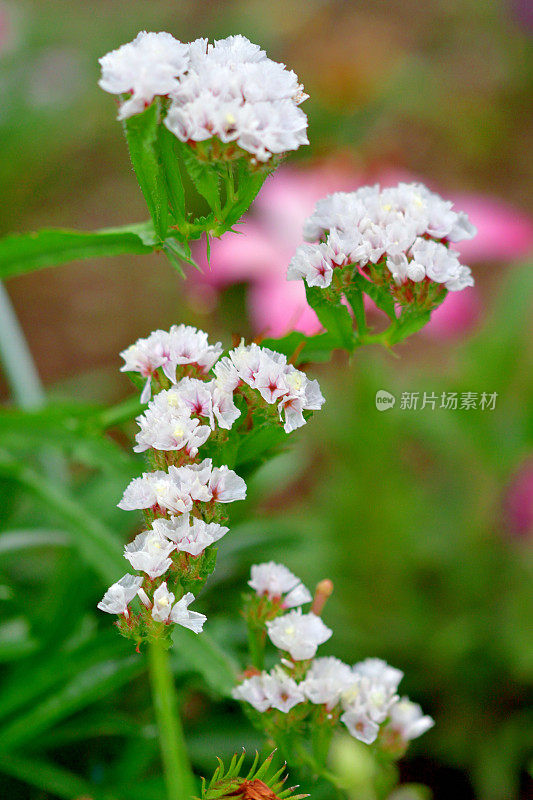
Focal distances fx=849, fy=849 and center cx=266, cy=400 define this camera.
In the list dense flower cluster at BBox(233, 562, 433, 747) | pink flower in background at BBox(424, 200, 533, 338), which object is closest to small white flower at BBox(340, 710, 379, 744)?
dense flower cluster at BBox(233, 562, 433, 747)

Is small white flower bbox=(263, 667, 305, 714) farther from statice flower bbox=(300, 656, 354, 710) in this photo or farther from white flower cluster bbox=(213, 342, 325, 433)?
white flower cluster bbox=(213, 342, 325, 433)

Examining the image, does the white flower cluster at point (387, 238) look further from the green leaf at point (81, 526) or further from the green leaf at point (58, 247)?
the green leaf at point (81, 526)

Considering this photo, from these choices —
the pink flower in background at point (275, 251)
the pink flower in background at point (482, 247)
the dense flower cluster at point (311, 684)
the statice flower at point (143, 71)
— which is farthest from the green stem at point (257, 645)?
the pink flower in background at point (482, 247)

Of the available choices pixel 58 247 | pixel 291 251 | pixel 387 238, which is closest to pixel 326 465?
pixel 291 251

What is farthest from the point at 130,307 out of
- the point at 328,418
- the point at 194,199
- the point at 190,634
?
the point at 190,634

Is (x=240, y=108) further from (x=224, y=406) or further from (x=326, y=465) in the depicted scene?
(x=326, y=465)
